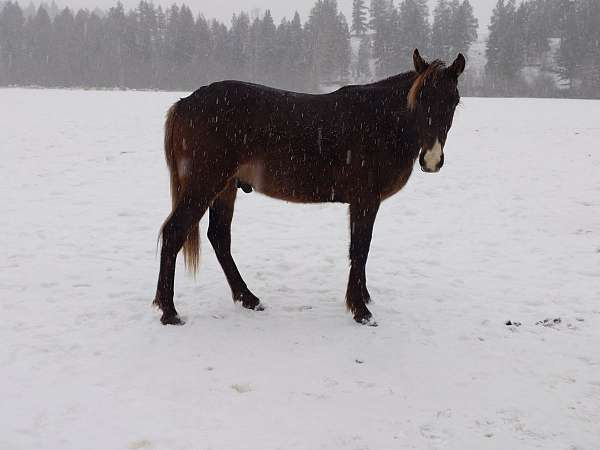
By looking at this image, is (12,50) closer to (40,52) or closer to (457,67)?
(40,52)

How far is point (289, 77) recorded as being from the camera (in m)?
65.1

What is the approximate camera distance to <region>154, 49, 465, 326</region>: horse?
4188 mm

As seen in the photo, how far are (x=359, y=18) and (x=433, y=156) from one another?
9576 cm

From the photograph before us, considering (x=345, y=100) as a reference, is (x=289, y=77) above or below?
above

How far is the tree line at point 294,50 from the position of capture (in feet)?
196

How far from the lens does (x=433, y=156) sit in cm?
389

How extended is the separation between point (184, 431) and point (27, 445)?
0.78 metres

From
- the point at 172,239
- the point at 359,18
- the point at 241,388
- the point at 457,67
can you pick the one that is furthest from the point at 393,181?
the point at 359,18

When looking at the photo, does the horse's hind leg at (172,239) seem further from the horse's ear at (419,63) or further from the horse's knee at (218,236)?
the horse's ear at (419,63)

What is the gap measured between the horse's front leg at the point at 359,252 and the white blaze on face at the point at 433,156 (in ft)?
1.98

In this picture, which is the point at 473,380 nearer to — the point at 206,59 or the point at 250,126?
the point at 250,126

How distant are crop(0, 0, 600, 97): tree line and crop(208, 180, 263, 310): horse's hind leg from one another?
2230 inches

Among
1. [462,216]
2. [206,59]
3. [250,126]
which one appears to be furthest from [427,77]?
[206,59]

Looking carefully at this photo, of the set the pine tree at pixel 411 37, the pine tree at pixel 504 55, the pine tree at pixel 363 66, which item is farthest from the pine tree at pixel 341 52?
the pine tree at pixel 504 55
